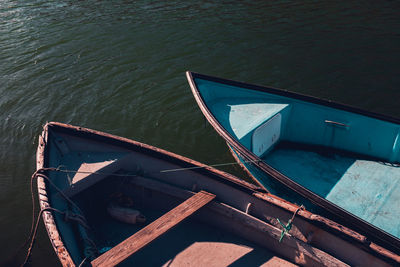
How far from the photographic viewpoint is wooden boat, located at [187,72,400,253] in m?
7.43

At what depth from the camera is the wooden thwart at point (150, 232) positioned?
18.6 ft

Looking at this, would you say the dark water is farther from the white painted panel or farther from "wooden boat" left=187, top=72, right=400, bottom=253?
"wooden boat" left=187, top=72, right=400, bottom=253

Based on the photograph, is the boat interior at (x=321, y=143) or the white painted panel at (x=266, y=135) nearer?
the boat interior at (x=321, y=143)

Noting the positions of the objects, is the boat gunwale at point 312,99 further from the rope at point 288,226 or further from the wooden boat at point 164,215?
the rope at point 288,226

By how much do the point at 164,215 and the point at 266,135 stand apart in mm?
A: 3995

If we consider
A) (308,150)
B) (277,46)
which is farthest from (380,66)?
(308,150)

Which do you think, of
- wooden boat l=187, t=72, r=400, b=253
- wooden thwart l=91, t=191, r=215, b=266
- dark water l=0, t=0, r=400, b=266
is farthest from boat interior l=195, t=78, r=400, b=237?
wooden thwart l=91, t=191, r=215, b=266

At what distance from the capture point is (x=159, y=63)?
15.3 meters

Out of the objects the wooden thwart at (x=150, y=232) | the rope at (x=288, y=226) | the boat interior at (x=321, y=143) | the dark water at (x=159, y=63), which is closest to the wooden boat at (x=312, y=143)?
the boat interior at (x=321, y=143)

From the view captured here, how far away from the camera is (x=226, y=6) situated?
2038cm

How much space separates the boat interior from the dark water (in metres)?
1.91

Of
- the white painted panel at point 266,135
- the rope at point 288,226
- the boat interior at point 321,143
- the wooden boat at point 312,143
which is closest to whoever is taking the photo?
the rope at point 288,226

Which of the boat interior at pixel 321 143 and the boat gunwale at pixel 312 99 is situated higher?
the boat gunwale at pixel 312 99

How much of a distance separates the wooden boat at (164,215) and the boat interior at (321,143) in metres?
1.97
